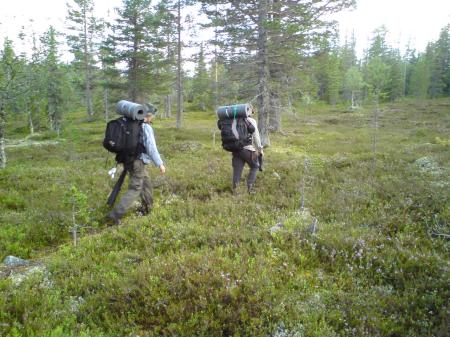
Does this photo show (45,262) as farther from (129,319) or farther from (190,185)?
(190,185)

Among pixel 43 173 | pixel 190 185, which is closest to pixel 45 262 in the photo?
pixel 190 185

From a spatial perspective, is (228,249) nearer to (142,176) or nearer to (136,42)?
(142,176)

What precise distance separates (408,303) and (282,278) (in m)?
1.52

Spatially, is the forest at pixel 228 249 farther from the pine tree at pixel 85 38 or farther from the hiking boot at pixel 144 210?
the pine tree at pixel 85 38

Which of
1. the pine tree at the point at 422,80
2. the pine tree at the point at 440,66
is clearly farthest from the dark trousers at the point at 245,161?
the pine tree at the point at 440,66

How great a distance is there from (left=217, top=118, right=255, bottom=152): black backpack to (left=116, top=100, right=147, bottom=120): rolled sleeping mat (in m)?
1.98

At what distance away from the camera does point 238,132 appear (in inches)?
306

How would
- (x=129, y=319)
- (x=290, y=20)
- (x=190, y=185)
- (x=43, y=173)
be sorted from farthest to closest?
(x=290, y=20) → (x=43, y=173) → (x=190, y=185) → (x=129, y=319)

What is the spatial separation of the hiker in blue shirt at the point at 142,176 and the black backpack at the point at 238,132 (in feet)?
5.74

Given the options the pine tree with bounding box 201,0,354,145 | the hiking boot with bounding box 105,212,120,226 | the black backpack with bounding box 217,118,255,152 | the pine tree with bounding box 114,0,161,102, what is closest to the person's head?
the black backpack with bounding box 217,118,255,152

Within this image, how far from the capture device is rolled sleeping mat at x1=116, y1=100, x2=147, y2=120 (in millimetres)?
6738

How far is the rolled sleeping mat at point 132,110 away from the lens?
674 centimetres

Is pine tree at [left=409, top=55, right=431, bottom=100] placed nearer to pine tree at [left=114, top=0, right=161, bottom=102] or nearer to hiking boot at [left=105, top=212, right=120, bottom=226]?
pine tree at [left=114, top=0, right=161, bottom=102]

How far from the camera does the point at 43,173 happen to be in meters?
11.0
